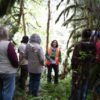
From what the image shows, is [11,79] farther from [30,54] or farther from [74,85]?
[30,54]

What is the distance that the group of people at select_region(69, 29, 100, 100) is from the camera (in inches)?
264

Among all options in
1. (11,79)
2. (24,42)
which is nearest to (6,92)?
(11,79)

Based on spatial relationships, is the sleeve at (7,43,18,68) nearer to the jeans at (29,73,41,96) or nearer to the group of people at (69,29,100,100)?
the group of people at (69,29,100,100)

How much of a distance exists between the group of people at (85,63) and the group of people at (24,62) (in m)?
1.24

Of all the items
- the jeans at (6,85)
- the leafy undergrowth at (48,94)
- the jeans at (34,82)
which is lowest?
the leafy undergrowth at (48,94)

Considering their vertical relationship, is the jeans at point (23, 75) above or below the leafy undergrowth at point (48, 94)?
above

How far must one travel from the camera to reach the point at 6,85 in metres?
6.15

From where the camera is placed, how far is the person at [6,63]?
6005 mm

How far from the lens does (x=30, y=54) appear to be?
8.33m

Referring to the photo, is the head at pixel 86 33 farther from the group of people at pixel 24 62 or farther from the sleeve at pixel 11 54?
the sleeve at pixel 11 54

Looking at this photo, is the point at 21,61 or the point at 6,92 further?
the point at 21,61

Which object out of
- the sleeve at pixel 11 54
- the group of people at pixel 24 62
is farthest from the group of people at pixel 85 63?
the sleeve at pixel 11 54

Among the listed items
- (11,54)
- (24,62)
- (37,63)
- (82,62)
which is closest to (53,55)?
(24,62)

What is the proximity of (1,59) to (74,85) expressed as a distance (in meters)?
1.75
